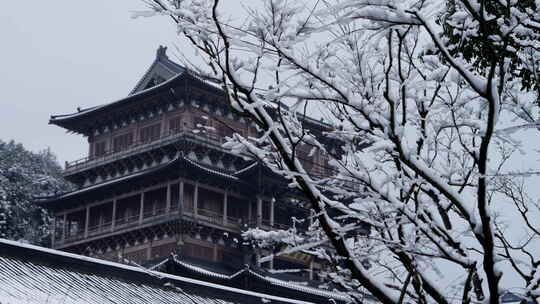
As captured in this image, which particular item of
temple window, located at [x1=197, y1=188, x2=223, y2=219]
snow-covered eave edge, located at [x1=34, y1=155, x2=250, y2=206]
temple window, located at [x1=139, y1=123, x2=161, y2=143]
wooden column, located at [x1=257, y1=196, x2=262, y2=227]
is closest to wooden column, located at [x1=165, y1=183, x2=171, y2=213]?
snow-covered eave edge, located at [x1=34, y1=155, x2=250, y2=206]

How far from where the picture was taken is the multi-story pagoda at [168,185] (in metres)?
33.9

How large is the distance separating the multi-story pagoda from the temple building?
5 centimetres

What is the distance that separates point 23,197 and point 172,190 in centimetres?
2216

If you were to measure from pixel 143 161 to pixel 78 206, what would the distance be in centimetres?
463

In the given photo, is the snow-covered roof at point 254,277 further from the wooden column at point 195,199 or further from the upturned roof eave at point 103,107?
the upturned roof eave at point 103,107

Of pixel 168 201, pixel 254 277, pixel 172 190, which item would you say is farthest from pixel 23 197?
pixel 254 277

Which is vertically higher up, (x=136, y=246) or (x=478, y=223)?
(x=136, y=246)

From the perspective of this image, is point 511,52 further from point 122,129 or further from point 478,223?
point 122,129

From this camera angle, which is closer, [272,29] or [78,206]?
[272,29]

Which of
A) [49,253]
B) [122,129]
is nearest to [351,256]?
[49,253]

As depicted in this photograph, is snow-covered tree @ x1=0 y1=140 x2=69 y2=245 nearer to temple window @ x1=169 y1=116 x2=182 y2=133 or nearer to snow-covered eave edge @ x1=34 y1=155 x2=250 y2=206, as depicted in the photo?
snow-covered eave edge @ x1=34 y1=155 x2=250 y2=206

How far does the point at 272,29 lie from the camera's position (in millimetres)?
6027

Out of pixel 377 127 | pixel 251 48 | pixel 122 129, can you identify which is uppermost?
pixel 122 129

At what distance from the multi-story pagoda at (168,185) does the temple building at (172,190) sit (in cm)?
5
